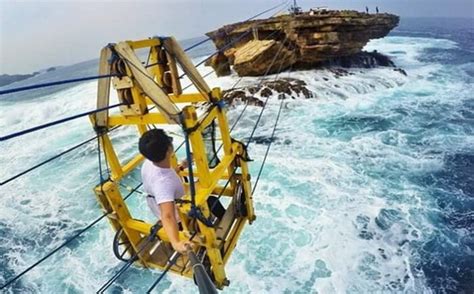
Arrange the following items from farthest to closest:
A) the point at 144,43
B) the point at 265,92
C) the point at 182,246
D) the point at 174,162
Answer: the point at 265,92 < the point at 174,162 < the point at 144,43 < the point at 182,246

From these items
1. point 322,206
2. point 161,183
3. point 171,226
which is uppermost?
point 161,183

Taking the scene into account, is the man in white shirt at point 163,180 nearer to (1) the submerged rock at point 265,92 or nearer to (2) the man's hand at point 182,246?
(2) the man's hand at point 182,246

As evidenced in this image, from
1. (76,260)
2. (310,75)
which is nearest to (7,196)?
(76,260)

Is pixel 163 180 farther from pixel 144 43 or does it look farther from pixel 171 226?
pixel 144 43

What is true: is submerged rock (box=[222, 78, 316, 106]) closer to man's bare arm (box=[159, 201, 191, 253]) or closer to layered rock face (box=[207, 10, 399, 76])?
layered rock face (box=[207, 10, 399, 76])

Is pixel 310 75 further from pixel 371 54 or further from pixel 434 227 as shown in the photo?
pixel 434 227

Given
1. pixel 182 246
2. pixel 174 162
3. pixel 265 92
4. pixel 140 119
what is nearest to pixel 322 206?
pixel 174 162

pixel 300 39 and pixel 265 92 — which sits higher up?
pixel 300 39
